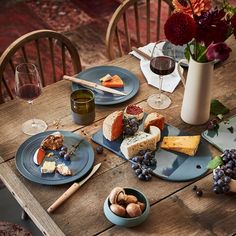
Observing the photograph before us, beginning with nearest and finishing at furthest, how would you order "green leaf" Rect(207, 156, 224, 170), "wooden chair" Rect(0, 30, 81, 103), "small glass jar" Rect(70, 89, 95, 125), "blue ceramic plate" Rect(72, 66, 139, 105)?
"green leaf" Rect(207, 156, 224, 170) < "small glass jar" Rect(70, 89, 95, 125) < "blue ceramic plate" Rect(72, 66, 139, 105) < "wooden chair" Rect(0, 30, 81, 103)

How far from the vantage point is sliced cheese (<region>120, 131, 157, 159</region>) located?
1.66 metres

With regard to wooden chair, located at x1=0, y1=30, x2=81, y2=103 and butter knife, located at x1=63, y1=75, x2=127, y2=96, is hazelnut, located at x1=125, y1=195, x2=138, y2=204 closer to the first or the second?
butter knife, located at x1=63, y1=75, x2=127, y2=96

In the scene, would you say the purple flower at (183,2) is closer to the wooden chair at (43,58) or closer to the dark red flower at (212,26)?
the dark red flower at (212,26)

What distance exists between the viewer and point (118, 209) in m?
1.46

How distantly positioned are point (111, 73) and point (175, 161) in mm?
540

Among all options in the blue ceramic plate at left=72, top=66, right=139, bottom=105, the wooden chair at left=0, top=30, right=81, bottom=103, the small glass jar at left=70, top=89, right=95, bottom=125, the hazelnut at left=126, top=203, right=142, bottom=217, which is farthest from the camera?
the wooden chair at left=0, top=30, right=81, bottom=103

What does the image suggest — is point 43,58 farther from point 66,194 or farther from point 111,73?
point 66,194

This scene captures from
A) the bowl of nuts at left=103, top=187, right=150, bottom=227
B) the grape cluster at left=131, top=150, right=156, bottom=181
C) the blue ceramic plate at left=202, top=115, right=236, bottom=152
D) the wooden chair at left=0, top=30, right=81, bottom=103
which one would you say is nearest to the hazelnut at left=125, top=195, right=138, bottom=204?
the bowl of nuts at left=103, top=187, right=150, bottom=227

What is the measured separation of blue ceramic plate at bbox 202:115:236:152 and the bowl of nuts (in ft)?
1.24

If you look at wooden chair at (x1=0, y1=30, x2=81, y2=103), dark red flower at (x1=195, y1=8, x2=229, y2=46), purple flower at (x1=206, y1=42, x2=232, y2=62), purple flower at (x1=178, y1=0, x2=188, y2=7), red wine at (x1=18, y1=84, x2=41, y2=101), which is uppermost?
purple flower at (x1=178, y1=0, x2=188, y2=7)

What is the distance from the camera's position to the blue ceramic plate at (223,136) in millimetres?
1731

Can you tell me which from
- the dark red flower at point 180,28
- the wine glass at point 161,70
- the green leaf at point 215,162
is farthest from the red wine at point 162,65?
the green leaf at point 215,162

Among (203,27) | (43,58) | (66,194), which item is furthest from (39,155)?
(43,58)

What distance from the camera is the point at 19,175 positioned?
1.63 metres
